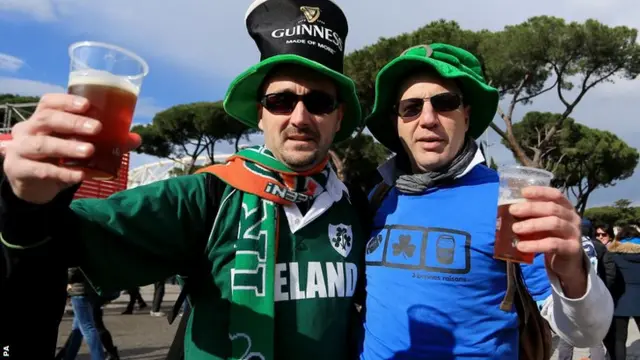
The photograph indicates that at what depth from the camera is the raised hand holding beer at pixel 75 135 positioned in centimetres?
117

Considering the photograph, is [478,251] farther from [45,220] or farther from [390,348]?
[45,220]

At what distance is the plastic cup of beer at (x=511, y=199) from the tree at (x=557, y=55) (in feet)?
59.7

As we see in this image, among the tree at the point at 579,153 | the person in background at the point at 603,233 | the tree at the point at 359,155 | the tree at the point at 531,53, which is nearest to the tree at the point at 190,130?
the tree at the point at 359,155

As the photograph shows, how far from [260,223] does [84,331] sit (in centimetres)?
453

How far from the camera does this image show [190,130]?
30.3m

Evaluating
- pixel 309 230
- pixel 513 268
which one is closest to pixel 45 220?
pixel 309 230

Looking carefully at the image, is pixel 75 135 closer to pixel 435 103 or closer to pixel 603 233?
pixel 435 103

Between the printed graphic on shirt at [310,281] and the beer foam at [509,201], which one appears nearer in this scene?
the beer foam at [509,201]

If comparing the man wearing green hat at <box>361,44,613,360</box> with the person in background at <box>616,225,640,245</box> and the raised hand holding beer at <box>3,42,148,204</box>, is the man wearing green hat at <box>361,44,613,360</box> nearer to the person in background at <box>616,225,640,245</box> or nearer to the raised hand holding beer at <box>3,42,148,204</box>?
the raised hand holding beer at <box>3,42,148,204</box>

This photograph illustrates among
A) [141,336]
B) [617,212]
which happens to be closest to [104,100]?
[141,336]

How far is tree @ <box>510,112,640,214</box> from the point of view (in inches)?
1188

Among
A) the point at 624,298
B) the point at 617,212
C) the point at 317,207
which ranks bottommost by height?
the point at 624,298

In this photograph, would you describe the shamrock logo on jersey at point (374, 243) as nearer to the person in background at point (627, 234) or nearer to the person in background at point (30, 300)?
the person in background at point (30, 300)

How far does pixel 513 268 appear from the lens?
192 cm
